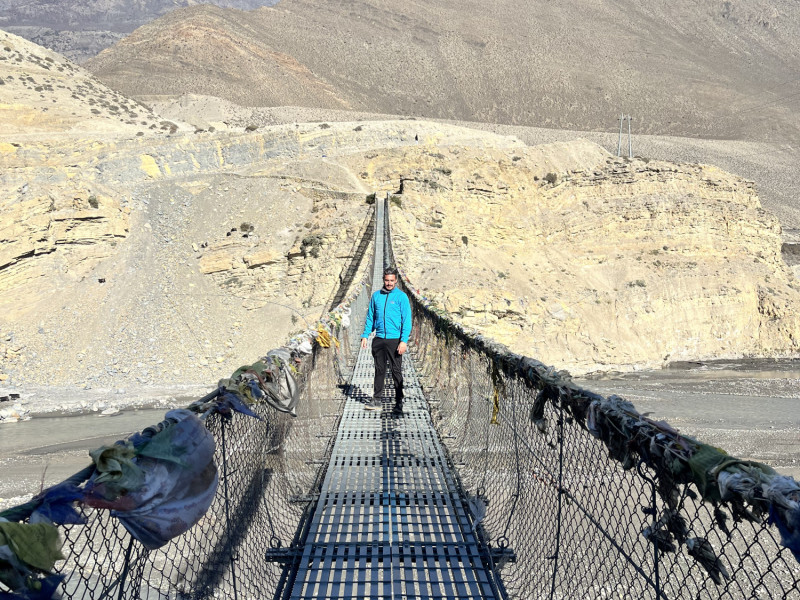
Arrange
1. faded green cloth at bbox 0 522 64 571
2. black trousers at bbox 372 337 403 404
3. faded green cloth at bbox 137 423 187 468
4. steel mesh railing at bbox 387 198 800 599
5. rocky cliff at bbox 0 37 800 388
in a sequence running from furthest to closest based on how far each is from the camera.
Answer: rocky cliff at bbox 0 37 800 388
black trousers at bbox 372 337 403 404
steel mesh railing at bbox 387 198 800 599
faded green cloth at bbox 137 423 187 468
faded green cloth at bbox 0 522 64 571

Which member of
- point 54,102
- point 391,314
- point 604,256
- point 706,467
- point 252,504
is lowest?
point 252,504

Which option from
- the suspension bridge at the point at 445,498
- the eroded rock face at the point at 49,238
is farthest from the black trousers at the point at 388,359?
the eroded rock face at the point at 49,238

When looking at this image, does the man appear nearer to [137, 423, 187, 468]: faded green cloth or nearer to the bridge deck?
the bridge deck

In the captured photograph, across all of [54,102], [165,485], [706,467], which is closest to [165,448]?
[165,485]

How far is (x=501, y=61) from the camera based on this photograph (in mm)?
88000

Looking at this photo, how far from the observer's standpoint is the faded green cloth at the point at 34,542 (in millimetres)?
1221

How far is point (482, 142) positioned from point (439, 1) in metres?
88.1

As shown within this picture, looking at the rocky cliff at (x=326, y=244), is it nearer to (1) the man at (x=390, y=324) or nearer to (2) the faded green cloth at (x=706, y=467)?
(1) the man at (x=390, y=324)

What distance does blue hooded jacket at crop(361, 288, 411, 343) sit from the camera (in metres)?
5.46

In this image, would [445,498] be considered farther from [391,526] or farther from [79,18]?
[79,18]

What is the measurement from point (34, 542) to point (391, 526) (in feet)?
8.95

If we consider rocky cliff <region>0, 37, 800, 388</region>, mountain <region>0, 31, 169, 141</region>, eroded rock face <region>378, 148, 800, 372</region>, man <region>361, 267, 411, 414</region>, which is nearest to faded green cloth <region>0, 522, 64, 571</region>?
man <region>361, 267, 411, 414</region>

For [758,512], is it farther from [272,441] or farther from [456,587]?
[272,441]

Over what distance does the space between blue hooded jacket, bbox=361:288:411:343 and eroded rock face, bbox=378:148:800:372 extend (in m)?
14.8
